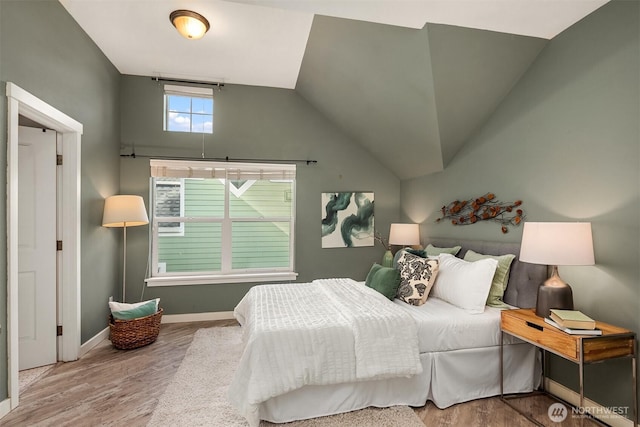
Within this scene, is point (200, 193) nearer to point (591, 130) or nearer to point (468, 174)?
point (468, 174)

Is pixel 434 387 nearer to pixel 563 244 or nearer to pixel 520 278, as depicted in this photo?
pixel 520 278

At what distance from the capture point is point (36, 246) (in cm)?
271

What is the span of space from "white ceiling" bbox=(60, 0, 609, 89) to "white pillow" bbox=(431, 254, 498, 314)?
1.80 meters

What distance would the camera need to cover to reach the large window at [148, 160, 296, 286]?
13.3ft

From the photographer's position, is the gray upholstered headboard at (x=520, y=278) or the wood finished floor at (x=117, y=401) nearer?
the wood finished floor at (x=117, y=401)

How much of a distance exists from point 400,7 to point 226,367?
3.14 m

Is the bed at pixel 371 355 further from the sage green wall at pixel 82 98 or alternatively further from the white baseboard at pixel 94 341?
the white baseboard at pixel 94 341

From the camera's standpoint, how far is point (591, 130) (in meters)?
2.12

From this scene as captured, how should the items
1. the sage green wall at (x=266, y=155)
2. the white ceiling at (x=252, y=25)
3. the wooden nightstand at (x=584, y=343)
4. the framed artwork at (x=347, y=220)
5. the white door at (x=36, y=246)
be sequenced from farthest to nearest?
the framed artwork at (x=347, y=220)
the sage green wall at (x=266, y=155)
the white door at (x=36, y=246)
the white ceiling at (x=252, y=25)
the wooden nightstand at (x=584, y=343)

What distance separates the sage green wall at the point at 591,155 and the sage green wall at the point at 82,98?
12.4 ft

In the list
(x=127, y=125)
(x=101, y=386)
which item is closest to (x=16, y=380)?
(x=101, y=386)

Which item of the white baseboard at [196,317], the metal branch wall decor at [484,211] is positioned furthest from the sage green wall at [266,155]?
the metal branch wall decor at [484,211]

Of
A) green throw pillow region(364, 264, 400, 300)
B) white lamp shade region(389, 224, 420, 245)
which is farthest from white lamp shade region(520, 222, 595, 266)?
white lamp shade region(389, 224, 420, 245)

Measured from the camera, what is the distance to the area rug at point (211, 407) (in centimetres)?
198
